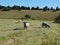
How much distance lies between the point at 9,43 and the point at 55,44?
9.97 feet

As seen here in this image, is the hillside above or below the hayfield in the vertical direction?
below

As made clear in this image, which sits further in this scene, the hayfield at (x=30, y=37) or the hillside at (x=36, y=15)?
the hillside at (x=36, y=15)

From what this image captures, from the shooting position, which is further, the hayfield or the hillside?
the hillside

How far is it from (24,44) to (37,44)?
86 centimetres

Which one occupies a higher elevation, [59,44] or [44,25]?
[59,44]

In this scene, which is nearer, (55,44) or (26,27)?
(55,44)

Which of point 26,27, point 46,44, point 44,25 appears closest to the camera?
point 46,44

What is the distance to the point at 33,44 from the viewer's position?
15211 mm

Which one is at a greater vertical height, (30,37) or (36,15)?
(30,37)

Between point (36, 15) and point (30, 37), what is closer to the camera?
point (30, 37)

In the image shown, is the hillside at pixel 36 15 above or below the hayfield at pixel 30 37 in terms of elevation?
below

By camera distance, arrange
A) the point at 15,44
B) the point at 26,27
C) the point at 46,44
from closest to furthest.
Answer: the point at 46,44 → the point at 15,44 → the point at 26,27

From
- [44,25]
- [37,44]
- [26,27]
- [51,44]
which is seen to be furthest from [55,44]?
[44,25]

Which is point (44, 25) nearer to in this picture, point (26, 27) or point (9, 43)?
point (26, 27)
